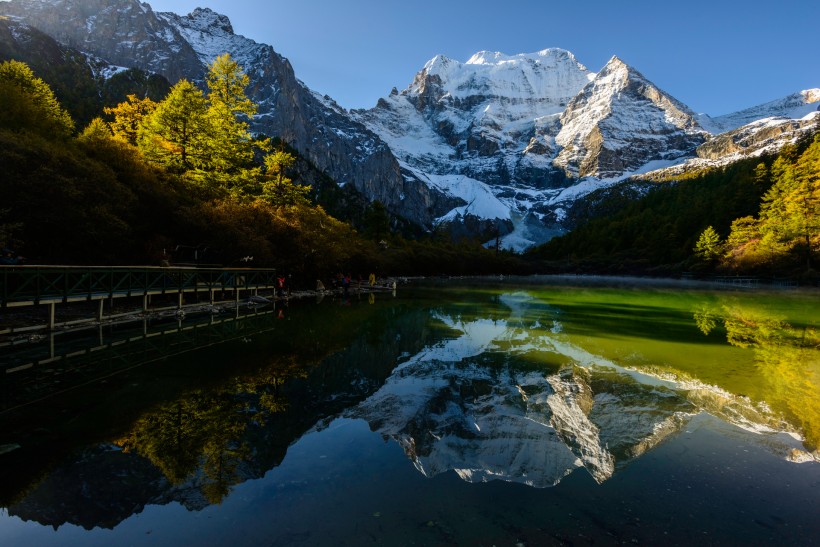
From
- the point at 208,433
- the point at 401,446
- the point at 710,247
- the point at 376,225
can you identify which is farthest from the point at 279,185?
the point at 710,247

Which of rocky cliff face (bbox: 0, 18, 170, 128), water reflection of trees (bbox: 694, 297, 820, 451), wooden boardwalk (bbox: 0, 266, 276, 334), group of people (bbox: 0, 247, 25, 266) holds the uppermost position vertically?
rocky cliff face (bbox: 0, 18, 170, 128)

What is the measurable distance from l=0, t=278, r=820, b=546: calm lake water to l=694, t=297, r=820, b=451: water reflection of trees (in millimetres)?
108

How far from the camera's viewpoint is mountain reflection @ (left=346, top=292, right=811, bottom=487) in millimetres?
6523

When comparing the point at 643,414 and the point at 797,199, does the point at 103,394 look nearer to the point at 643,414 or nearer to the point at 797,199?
the point at 643,414

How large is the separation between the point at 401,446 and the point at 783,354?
48.6 ft

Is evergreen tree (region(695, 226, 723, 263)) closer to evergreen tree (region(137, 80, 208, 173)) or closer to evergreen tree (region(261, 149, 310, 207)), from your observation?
evergreen tree (region(261, 149, 310, 207))

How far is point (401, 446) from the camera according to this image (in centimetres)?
704

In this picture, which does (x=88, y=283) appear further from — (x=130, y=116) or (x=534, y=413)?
(x=130, y=116)

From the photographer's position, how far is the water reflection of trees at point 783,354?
8.69m

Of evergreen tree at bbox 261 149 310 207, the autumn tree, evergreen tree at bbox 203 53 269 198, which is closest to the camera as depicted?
evergreen tree at bbox 203 53 269 198

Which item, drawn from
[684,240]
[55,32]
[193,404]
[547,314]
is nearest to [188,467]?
[193,404]

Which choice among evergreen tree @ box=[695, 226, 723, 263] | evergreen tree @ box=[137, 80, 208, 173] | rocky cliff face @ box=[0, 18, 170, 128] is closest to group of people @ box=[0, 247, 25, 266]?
evergreen tree @ box=[137, 80, 208, 173]

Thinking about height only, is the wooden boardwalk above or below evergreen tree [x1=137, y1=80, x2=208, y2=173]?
below

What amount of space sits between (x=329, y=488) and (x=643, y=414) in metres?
6.49
